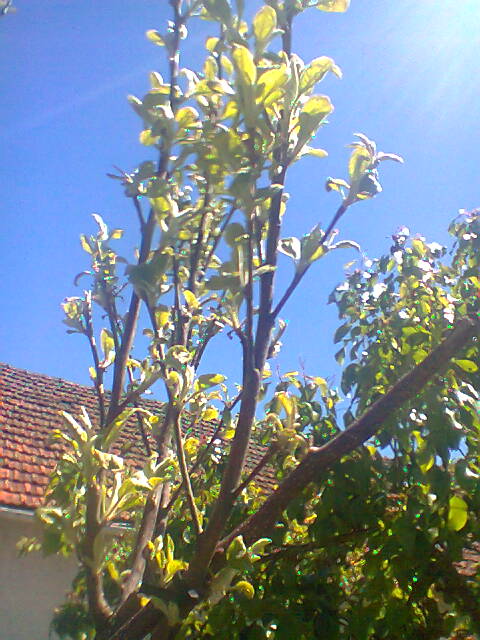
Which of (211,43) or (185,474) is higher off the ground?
(211,43)

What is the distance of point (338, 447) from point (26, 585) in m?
5.30

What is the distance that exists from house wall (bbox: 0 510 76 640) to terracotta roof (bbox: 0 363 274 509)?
0.34 m

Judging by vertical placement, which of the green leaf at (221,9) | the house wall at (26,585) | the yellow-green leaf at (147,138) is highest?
the green leaf at (221,9)

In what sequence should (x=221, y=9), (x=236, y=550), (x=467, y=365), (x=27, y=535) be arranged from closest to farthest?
(x=236, y=550) → (x=221, y=9) → (x=467, y=365) → (x=27, y=535)

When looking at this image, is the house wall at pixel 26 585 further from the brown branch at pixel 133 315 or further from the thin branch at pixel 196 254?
the thin branch at pixel 196 254

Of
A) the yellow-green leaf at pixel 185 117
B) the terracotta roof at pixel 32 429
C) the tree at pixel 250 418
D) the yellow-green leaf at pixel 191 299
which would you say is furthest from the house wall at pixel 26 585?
the yellow-green leaf at pixel 185 117

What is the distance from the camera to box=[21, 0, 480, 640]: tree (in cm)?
→ 128

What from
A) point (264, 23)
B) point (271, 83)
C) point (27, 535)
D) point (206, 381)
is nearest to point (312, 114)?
point (271, 83)

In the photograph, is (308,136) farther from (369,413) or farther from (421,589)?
(421,589)

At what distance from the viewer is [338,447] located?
1.31m

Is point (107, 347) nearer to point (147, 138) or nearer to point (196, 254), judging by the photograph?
point (196, 254)

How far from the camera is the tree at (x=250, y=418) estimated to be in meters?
1.28

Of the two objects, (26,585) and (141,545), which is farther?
(26,585)

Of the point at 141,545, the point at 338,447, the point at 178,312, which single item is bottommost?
the point at 141,545
